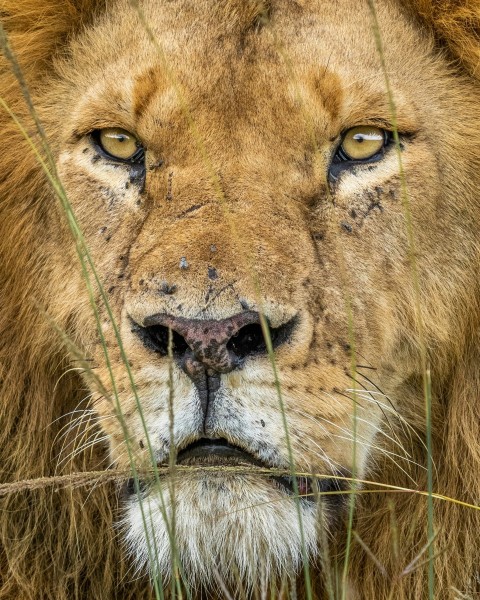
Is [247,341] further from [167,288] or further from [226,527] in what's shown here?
[226,527]

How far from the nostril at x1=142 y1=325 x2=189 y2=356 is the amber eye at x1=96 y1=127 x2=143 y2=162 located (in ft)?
2.30

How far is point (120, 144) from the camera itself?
9.32ft

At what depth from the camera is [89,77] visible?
9.66 ft

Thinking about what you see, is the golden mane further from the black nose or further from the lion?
the black nose

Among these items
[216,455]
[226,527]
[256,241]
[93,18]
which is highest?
[93,18]

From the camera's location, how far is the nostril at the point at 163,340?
2.23 meters

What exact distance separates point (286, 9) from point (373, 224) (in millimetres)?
712

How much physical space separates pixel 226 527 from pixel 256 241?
0.73 m

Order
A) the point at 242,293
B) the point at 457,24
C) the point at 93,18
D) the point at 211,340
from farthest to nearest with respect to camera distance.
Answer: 1. the point at 93,18
2. the point at 457,24
3. the point at 242,293
4. the point at 211,340

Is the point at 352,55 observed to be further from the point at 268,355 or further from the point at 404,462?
the point at 404,462

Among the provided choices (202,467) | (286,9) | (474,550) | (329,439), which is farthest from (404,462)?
(286,9)

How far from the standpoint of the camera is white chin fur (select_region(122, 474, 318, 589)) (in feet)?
7.59

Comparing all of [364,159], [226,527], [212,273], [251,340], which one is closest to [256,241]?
[212,273]

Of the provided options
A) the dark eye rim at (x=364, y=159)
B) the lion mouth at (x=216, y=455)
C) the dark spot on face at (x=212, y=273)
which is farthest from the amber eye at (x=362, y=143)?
the lion mouth at (x=216, y=455)
